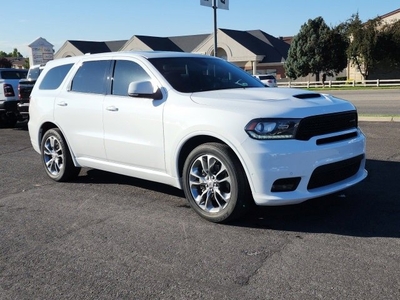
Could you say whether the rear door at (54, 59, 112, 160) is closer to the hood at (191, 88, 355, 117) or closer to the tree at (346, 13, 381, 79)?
the hood at (191, 88, 355, 117)

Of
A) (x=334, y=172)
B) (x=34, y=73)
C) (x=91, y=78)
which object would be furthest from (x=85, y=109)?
(x=34, y=73)

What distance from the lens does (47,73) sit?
24.1 feet

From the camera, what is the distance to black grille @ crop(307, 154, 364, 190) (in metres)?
4.54

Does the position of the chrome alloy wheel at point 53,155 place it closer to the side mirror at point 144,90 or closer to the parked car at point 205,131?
the parked car at point 205,131

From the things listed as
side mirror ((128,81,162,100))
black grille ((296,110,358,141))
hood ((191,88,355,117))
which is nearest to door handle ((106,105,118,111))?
side mirror ((128,81,162,100))

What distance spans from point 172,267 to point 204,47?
2286 inches

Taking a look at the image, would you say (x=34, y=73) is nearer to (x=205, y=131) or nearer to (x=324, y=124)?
(x=205, y=131)

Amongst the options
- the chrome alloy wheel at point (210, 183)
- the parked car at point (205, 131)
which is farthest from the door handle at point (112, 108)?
the chrome alloy wheel at point (210, 183)

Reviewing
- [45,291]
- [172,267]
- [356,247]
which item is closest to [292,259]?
[356,247]

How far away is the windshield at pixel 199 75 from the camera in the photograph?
18.1ft

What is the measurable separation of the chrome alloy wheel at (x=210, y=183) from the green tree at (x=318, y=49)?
44.4 metres

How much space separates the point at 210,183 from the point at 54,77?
Result: 3.60 m

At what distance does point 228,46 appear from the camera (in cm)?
5975

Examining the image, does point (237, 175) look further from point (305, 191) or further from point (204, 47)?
point (204, 47)
